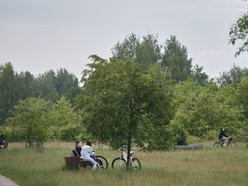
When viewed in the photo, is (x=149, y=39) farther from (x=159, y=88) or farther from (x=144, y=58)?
(x=159, y=88)

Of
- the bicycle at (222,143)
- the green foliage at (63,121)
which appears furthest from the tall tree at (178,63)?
the bicycle at (222,143)

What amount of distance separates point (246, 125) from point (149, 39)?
4690 cm

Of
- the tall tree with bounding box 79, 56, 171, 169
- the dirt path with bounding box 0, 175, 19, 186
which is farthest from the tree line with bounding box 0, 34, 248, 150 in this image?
the dirt path with bounding box 0, 175, 19, 186

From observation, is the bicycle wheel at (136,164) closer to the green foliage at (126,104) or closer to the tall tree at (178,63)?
the green foliage at (126,104)

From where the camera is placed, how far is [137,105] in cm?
2127

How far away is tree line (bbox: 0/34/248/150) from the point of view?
69.0 ft

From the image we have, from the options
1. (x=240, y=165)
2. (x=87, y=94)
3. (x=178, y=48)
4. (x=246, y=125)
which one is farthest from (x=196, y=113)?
(x=178, y=48)

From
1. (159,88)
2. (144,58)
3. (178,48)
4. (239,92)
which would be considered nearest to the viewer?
(159,88)

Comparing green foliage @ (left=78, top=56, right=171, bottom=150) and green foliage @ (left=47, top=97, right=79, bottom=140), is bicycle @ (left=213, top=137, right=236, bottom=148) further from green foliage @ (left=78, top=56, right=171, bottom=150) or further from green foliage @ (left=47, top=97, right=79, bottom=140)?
green foliage @ (left=47, top=97, right=79, bottom=140)

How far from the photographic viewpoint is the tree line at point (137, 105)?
2103cm

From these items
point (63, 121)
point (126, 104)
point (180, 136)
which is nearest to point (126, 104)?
point (126, 104)

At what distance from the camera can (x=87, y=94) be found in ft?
76.4

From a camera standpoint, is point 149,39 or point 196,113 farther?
point 149,39

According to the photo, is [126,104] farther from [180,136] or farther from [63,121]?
[63,121]
